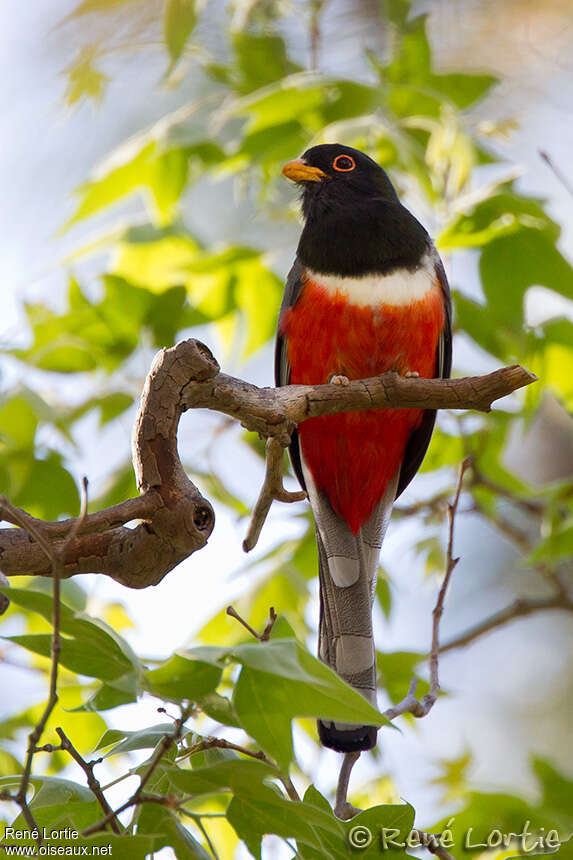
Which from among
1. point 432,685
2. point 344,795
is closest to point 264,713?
point 344,795

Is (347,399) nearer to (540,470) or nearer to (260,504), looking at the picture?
(260,504)

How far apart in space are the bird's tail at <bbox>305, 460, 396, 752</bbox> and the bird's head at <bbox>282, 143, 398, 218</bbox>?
1012mm

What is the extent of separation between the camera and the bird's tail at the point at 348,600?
8.06ft

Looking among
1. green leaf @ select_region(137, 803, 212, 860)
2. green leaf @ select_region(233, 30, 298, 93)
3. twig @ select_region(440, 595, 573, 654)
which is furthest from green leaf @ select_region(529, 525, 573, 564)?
green leaf @ select_region(233, 30, 298, 93)

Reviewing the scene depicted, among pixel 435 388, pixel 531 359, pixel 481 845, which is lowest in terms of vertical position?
pixel 481 845

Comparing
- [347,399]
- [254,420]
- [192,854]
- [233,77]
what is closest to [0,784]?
[192,854]

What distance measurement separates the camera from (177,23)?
2977mm

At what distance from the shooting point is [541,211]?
116 inches

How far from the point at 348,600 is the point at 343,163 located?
60.8 inches

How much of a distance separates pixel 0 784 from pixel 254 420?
0.92m

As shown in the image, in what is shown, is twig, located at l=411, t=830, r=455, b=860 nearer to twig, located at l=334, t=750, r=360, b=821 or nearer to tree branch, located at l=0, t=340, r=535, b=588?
twig, located at l=334, t=750, r=360, b=821

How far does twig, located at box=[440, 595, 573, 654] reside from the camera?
3.44 m

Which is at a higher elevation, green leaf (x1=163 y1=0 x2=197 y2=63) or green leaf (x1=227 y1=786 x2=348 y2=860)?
green leaf (x1=163 y1=0 x2=197 y2=63)

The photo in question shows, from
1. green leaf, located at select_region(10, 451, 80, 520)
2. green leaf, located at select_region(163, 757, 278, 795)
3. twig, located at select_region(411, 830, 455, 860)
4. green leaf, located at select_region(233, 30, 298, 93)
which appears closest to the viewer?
green leaf, located at select_region(163, 757, 278, 795)
